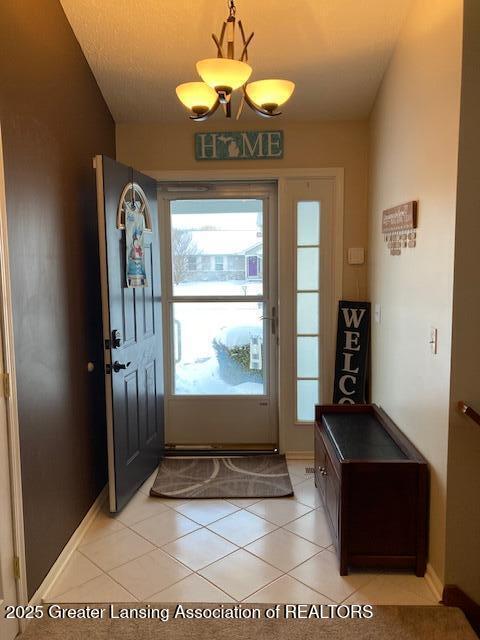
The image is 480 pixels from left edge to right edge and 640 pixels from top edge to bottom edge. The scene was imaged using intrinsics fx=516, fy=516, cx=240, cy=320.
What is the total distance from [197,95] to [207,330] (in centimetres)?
201

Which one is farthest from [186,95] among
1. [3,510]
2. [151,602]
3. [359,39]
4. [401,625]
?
[401,625]

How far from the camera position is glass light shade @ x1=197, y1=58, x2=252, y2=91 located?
1969 millimetres

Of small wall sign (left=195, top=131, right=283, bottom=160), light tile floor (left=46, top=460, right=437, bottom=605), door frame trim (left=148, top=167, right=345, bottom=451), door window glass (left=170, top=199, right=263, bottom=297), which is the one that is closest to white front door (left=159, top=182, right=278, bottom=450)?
door window glass (left=170, top=199, right=263, bottom=297)

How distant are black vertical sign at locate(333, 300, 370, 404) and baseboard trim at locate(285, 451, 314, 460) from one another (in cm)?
47

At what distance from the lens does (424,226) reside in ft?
7.90

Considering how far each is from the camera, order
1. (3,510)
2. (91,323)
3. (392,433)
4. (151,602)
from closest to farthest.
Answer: (3,510), (151,602), (392,433), (91,323)

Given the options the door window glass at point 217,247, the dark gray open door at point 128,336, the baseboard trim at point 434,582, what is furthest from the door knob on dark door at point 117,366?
the baseboard trim at point 434,582

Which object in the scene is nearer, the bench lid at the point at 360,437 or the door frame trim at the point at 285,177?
the bench lid at the point at 360,437

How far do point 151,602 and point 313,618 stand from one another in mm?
698

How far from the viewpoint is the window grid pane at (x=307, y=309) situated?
372 cm

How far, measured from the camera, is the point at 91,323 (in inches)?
118

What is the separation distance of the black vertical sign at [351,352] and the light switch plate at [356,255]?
296 millimetres

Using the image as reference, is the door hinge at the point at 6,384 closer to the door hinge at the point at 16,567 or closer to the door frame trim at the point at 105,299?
the door hinge at the point at 16,567

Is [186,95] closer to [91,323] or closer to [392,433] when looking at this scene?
[91,323]
